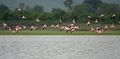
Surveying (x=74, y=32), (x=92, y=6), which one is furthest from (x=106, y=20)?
(x=92, y=6)

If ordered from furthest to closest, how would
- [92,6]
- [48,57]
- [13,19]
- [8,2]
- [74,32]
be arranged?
1. [8,2]
2. [92,6]
3. [13,19]
4. [74,32]
5. [48,57]

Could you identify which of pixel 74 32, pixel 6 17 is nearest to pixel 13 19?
pixel 6 17

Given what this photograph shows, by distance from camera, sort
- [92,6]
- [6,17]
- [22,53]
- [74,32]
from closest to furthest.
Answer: [22,53] < [74,32] < [6,17] < [92,6]

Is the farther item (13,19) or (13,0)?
(13,0)

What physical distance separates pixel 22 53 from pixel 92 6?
107m

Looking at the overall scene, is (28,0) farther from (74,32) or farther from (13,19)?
(74,32)

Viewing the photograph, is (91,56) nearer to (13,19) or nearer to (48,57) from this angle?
(48,57)

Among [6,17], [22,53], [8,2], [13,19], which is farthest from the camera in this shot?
[8,2]

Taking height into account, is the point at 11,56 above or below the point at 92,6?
below

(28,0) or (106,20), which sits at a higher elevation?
(28,0)

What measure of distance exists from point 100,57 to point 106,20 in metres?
50.0

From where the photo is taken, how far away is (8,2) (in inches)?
7475

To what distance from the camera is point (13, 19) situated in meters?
70.8

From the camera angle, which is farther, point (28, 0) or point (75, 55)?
point (28, 0)
